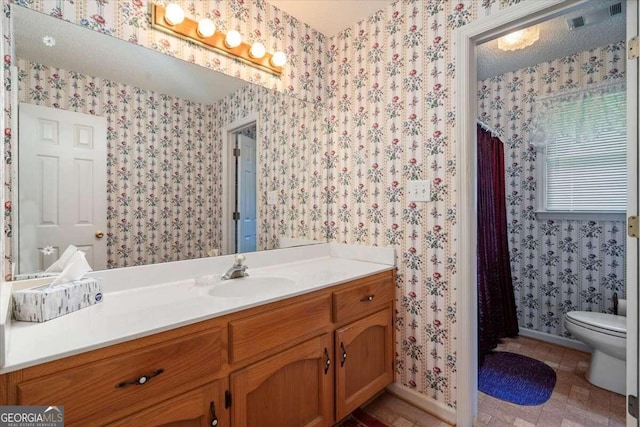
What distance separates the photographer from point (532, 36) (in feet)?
6.81

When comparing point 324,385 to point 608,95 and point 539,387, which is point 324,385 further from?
point 608,95

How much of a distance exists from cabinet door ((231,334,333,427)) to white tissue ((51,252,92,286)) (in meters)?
0.64

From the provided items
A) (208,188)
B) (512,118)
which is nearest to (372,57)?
(208,188)

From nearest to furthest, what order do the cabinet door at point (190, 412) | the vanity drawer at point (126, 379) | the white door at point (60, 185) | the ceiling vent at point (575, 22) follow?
1. the vanity drawer at point (126, 379)
2. the cabinet door at point (190, 412)
3. the white door at point (60, 185)
4. the ceiling vent at point (575, 22)

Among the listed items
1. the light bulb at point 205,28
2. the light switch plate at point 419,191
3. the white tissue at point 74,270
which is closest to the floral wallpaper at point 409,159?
the light switch plate at point 419,191

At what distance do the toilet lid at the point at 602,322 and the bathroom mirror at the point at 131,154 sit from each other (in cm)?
205

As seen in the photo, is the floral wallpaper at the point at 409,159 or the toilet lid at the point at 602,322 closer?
the floral wallpaper at the point at 409,159

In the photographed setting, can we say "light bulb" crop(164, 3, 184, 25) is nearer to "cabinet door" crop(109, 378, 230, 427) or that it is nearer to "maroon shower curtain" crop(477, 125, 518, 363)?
"cabinet door" crop(109, 378, 230, 427)

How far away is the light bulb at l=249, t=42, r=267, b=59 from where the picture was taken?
5.61ft

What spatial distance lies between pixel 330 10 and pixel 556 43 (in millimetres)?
1795

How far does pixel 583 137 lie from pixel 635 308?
1.88 metres

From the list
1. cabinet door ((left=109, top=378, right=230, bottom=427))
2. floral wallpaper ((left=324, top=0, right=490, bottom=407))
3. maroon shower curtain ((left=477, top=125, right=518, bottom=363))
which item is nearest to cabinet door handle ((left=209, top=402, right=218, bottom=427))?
cabinet door ((left=109, top=378, right=230, bottom=427))

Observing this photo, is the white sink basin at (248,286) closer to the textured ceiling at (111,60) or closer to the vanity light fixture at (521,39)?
the textured ceiling at (111,60)

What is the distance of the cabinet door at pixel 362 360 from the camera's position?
145 centimetres
